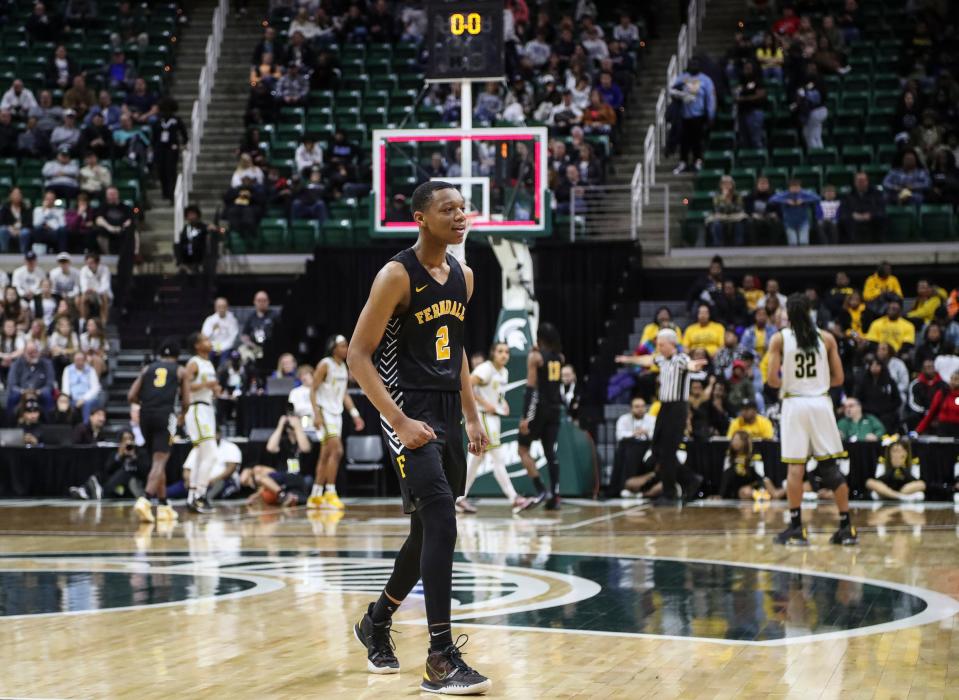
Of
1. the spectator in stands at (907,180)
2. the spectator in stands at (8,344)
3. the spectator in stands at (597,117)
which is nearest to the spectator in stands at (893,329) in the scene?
the spectator in stands at (907,180)

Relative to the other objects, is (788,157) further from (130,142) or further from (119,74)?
(119,74)

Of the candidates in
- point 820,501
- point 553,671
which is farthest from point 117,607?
point 820,501

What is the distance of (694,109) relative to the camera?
23562 mm

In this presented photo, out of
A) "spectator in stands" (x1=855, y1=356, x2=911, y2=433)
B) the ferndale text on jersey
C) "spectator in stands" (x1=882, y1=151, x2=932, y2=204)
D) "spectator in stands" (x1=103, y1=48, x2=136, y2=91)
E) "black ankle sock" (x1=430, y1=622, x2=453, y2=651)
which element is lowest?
"black ankle sock" (x1=430, y1=622, x2=453, y2=651)

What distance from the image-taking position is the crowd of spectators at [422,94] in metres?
23.5

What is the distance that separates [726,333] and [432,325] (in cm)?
1339

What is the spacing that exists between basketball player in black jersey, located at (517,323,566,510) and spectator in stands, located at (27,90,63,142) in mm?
13462

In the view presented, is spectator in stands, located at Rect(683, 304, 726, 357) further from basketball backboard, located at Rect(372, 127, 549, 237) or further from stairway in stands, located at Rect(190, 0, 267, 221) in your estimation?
stairway in stands, located at Rect(190, 0, 267, 221)

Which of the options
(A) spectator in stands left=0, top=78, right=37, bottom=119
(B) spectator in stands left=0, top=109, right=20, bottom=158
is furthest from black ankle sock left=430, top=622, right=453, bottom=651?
(A) spectator in stands left=0, top=78, right=37, bottom=119

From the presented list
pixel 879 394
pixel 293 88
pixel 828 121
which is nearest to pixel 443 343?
pixel 879 394

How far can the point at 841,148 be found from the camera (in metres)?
23.4

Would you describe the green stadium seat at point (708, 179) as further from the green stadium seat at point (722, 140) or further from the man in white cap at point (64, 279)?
the man in white cap at point (64, 279)

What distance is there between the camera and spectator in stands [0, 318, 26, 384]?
2061 centimetres

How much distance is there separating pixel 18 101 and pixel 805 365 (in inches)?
743
